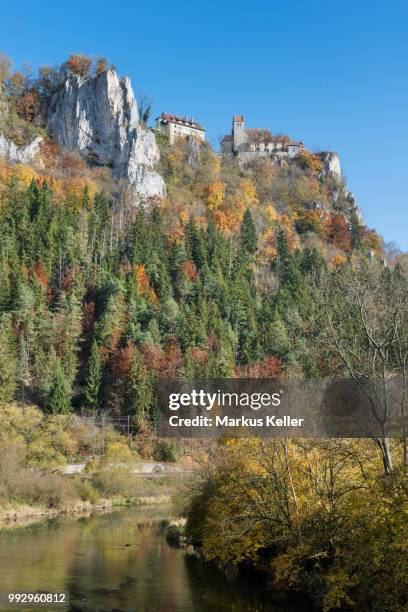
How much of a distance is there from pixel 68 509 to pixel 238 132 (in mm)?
144042

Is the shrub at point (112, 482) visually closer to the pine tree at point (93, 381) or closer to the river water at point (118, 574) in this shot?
the river water at point (118, 574)

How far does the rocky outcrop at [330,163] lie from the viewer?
174625 mm

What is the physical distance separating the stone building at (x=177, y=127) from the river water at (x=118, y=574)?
439 feet

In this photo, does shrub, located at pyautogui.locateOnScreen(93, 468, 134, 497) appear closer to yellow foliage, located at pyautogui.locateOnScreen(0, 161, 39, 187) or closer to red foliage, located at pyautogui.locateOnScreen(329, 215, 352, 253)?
yellow foliage, located at pyautogui.locateOnScreen(0, 161, 39, 187)

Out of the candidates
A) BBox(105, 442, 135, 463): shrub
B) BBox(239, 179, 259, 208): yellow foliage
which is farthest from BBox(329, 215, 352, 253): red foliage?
BBox(105, 442, 135, 463): shrub

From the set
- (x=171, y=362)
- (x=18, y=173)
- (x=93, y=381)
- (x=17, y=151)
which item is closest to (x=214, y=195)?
(x=17, y=151)

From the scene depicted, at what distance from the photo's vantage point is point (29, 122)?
144125mm

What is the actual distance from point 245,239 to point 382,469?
107 meters

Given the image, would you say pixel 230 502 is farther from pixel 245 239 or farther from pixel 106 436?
pixel 245 239

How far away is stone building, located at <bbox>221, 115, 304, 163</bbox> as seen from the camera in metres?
178

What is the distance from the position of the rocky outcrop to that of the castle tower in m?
20.8

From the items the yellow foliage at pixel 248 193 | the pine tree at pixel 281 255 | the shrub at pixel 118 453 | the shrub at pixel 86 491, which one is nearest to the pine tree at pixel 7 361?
the shrub at pixel 118 453

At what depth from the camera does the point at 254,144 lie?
181250 millimetres

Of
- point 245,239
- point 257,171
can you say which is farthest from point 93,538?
point 257,171
